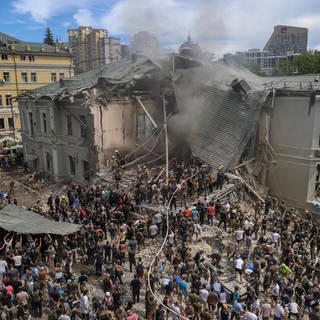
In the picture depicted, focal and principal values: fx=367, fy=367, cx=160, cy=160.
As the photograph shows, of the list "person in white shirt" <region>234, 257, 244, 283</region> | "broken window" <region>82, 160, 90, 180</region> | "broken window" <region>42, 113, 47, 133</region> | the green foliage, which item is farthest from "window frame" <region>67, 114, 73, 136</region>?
the green foliage

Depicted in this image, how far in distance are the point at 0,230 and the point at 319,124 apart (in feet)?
66.5

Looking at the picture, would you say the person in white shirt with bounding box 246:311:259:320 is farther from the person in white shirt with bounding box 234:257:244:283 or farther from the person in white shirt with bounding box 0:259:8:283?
the person in white shirt with bounding box 0:259:8:283

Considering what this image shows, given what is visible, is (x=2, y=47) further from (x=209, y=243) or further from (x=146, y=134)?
(x=209, y=243)

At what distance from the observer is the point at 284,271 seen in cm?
1520

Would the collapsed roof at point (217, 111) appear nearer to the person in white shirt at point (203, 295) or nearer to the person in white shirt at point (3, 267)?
the person in white shirt at point (203, 295)

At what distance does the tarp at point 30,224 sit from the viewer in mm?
17297

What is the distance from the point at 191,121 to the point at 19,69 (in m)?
37.3

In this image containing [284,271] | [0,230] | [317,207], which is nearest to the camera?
[284,271]

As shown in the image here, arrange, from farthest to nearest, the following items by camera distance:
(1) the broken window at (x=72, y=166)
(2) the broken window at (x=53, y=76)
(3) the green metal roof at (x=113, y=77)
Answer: (2) the broken window at (x=53, y=76)
(1) the broken window at (x=72, y=166)
(3) the green metal roof at (x=113, y=77)

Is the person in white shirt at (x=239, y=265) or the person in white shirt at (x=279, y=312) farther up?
the person in white shirt at (x=239, y=265)

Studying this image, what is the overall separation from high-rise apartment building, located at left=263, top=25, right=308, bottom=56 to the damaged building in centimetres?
8410

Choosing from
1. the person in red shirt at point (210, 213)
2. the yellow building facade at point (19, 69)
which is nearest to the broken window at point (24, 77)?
the yellow building facade at point (19, 69)

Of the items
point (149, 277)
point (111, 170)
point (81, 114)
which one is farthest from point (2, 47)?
point (149, 277)

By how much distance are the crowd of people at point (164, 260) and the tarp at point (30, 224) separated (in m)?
0.43
